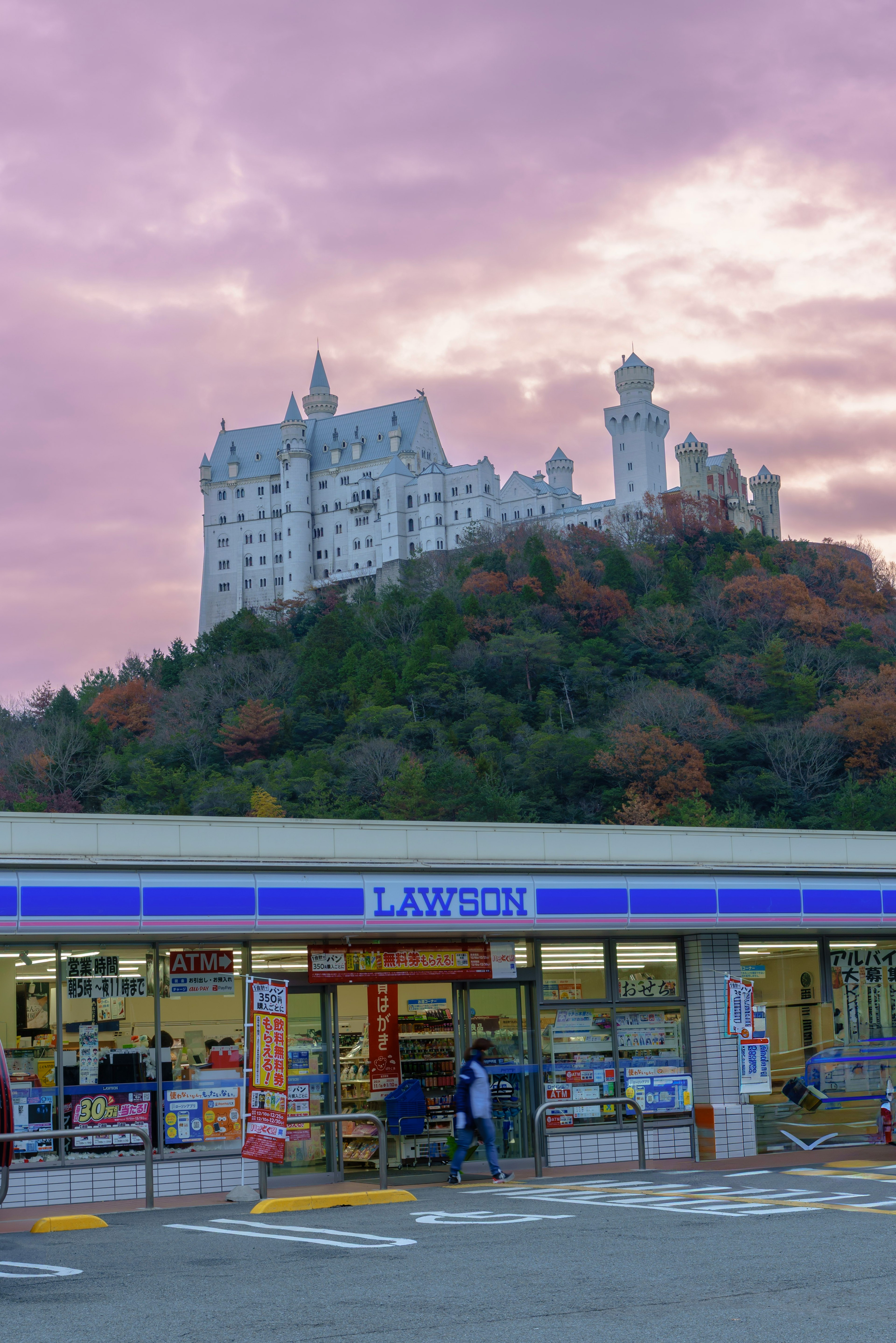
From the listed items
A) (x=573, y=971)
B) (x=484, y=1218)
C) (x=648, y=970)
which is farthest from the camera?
(x=648, y=970)

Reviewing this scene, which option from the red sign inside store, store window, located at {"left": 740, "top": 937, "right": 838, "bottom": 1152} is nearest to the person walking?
the red sign inside store

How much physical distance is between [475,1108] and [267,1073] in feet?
6.44

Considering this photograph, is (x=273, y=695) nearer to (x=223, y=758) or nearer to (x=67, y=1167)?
(x=223, y=758)

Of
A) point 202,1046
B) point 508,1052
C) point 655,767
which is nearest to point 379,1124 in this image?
point 202,1046

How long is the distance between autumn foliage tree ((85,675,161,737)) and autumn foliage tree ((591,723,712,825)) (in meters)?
30.2

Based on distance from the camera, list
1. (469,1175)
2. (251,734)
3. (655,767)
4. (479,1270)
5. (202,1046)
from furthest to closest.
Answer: (251,734)
(655,767)
(469,1175)
(202,1046)
(479,1270)

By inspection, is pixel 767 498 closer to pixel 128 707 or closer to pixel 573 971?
pixel 128 707

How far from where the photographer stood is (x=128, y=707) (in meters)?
84.6

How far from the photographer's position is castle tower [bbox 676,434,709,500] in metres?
126

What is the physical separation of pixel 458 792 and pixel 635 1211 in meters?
50.6

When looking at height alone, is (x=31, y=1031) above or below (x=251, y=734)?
below

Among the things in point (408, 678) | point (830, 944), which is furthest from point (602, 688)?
point (830, 944)

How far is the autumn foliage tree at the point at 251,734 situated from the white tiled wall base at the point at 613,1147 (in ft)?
192

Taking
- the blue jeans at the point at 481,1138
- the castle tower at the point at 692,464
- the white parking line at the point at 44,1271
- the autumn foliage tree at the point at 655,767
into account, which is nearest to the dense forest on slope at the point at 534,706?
the autumn foliage tree at the point at 655,767
